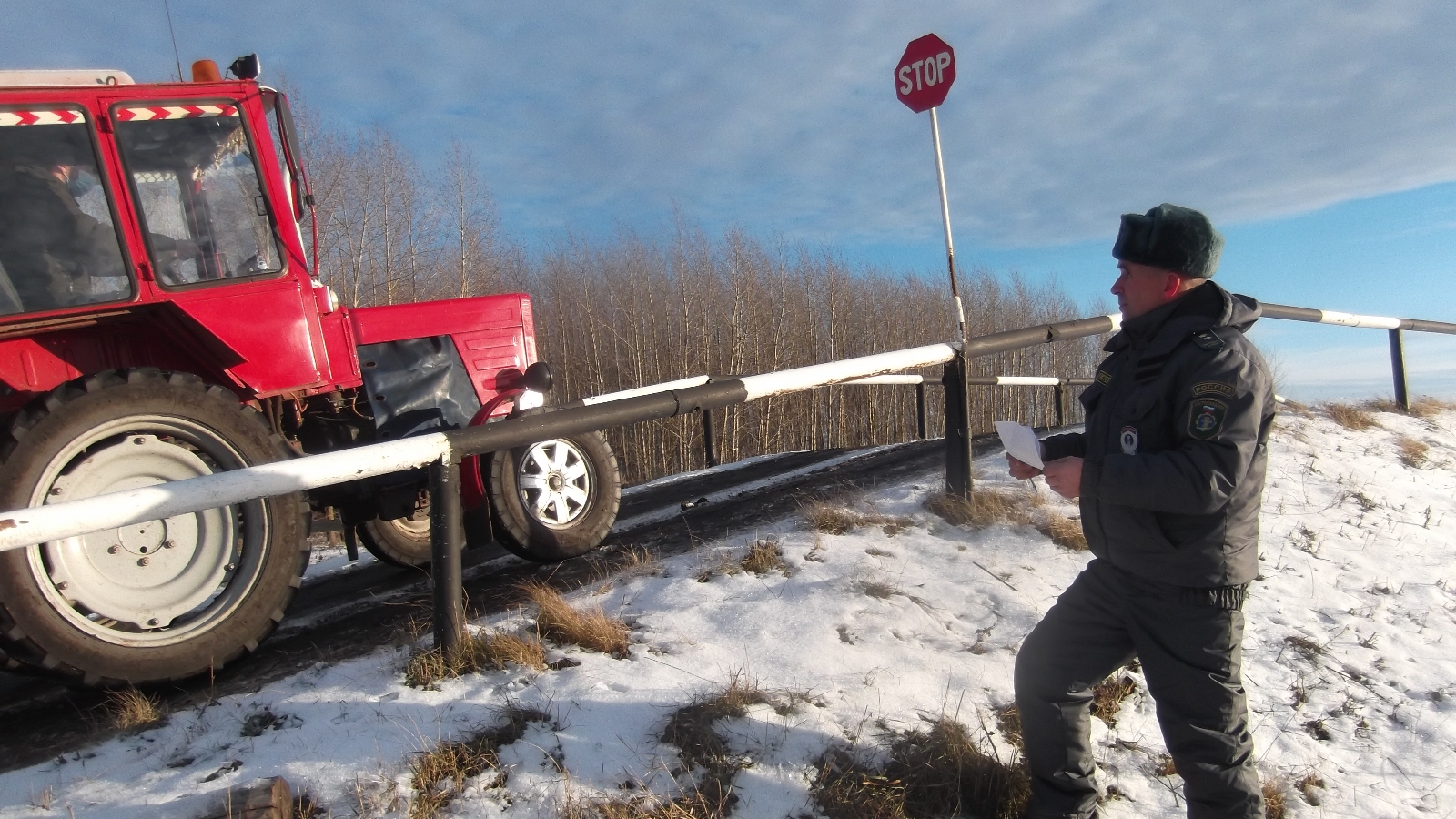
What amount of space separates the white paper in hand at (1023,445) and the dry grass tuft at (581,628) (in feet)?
4.84

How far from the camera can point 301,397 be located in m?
4.16

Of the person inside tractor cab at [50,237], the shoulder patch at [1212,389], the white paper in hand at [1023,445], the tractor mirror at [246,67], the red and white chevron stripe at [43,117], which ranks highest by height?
the tractor mirror at [246,67]

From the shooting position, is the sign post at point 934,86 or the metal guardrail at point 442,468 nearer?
the metal guardrail at point 442,468

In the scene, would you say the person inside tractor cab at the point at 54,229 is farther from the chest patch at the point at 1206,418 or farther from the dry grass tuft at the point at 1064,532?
the dry grass tuft at the point at 1064,532

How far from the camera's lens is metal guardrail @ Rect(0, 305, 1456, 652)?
7.14 ft

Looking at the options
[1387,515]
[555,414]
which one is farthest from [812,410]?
[555,414]

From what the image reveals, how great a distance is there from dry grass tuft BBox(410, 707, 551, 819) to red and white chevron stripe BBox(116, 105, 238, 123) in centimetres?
326

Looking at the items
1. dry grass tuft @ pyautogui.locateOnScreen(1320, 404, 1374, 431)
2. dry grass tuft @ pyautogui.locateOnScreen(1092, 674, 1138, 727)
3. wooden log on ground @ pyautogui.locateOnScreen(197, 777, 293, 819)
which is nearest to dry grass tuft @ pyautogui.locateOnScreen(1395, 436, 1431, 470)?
dry grass tuft @ pyautogui.locateOnScreen(1320, 404, 1374, 431)

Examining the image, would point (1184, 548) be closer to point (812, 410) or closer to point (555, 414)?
point (555, 414)

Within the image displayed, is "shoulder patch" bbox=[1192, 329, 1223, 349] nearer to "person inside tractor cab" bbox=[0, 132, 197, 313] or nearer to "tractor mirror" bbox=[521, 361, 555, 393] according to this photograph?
"tractor mirror" bbox=[521, 361, 555, 393]

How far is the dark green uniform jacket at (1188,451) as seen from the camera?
1963mm

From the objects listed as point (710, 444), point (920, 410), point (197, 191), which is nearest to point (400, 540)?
point (197, 191)

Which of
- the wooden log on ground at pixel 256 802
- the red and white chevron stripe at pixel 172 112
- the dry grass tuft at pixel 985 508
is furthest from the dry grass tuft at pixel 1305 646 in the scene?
the red and white chevron stripe at pixel 172 112

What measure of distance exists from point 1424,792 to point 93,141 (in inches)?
220
